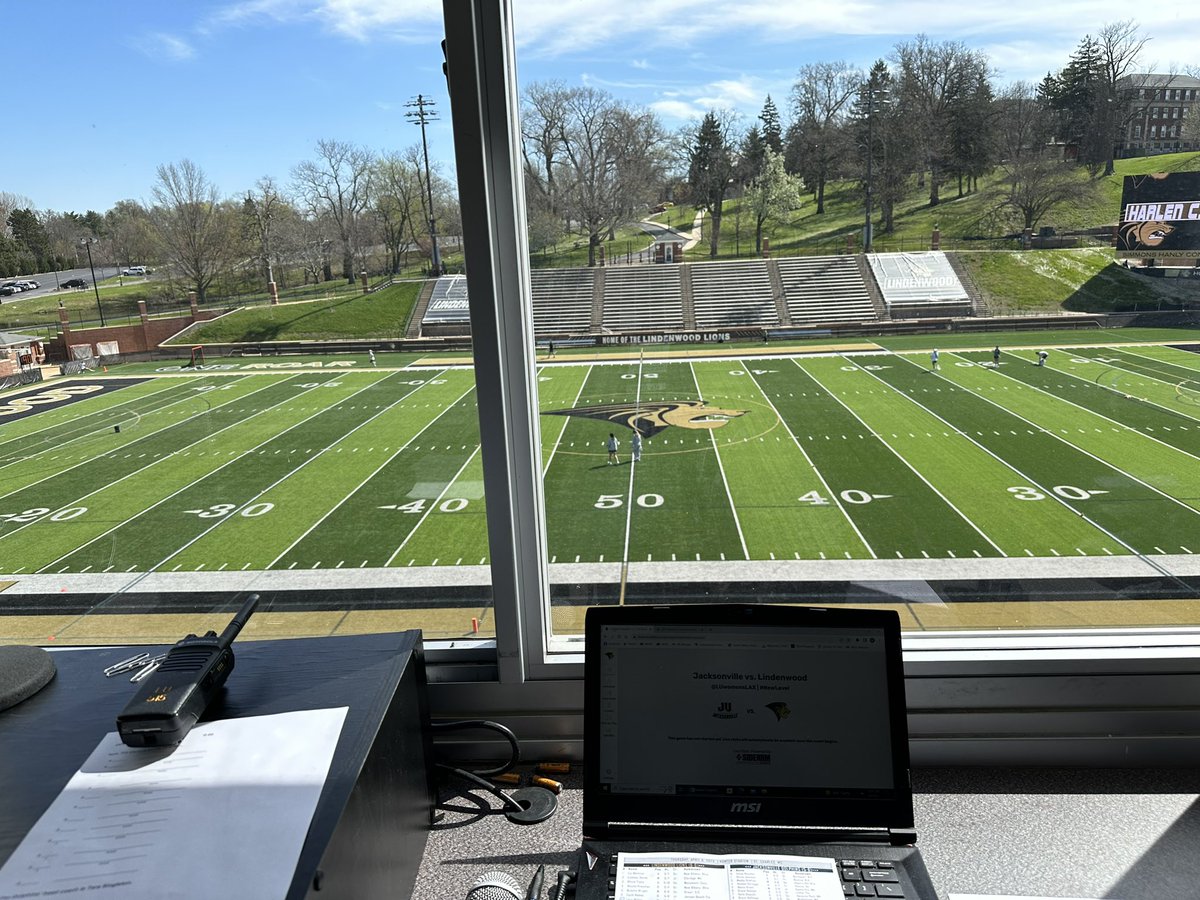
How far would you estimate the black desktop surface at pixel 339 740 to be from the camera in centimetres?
85

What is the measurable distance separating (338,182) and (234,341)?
48cm

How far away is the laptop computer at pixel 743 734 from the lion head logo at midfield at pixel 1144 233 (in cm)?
104

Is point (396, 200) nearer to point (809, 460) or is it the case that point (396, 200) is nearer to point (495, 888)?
point (495, 888)

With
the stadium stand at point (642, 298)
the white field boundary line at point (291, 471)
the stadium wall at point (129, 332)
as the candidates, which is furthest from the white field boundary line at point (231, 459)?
the stadium stand at point (642, 298)

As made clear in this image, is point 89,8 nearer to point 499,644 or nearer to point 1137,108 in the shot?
point 499,644

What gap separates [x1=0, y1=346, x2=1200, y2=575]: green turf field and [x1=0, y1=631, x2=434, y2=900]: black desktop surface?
1.15 ft

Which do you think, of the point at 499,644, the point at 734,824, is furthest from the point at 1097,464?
the point at 499,644

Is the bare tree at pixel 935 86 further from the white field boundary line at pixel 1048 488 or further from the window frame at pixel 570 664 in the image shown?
the window frame at pixel 570 664

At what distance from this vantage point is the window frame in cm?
128

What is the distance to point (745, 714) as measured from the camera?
1032 mm

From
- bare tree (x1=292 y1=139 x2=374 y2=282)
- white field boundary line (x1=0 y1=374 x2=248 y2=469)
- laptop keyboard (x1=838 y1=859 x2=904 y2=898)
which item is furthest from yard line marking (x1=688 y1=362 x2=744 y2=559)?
white field boundary line (x1=0 y1=374 x2=248 y2=469)

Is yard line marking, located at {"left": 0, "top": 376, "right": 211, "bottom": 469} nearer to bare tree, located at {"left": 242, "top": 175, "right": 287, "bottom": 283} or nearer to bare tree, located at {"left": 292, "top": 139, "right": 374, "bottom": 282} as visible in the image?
bare tree, located at {"left": 242, "top": 175, "right": 287, "bottom": 283}

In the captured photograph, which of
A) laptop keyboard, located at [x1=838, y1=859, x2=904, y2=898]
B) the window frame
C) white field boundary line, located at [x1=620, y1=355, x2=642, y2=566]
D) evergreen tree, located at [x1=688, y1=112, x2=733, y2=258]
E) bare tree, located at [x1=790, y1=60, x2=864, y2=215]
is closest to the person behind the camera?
laptop keyboard, located at [x1=838, y1=859, x2=904, y2=898]

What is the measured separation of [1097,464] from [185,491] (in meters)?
2.13
